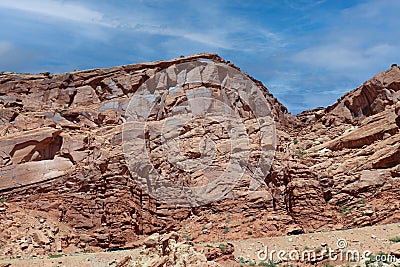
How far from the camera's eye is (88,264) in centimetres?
2412

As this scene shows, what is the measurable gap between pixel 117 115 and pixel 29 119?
772cm

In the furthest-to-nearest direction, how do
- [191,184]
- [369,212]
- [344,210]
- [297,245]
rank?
[191,184] → [344,210] → [369,212] → [297,245]

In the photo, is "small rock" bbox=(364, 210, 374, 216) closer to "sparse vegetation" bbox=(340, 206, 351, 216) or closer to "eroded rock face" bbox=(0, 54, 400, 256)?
"eroded rock face" bbox=(0, 54, 400, 256)

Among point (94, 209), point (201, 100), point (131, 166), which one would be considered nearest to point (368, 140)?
point (201, 100)

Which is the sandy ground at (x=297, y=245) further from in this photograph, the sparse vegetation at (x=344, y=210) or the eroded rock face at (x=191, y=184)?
the sparse vegetation at (x=344, y=210)

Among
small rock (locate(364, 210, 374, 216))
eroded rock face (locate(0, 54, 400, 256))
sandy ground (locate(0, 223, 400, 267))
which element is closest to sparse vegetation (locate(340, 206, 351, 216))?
eroded rock face (locate(0, 54, 400, 256))

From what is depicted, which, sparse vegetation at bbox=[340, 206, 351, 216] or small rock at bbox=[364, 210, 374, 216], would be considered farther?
sparse vegetation at bbox=[340, 206, 351, 216]

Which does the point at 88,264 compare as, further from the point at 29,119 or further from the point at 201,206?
the point at 29,119

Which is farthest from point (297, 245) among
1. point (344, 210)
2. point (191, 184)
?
point (191, 184)

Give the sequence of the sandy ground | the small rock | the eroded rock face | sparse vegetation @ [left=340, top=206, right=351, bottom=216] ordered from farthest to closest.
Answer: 1. sparse vegetation @ [left=340, top=206, right=351, bottom=216]
2. the eroded rock face
3. the small rock
4. the sandy ground

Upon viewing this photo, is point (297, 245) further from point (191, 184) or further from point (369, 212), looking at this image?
point (191, 184)

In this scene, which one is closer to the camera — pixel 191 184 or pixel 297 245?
pixel 297 245

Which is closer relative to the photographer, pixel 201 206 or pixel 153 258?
pixel 153 258

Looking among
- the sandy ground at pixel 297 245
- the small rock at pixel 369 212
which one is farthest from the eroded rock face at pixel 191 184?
the sandy ground at pixel 297 245
